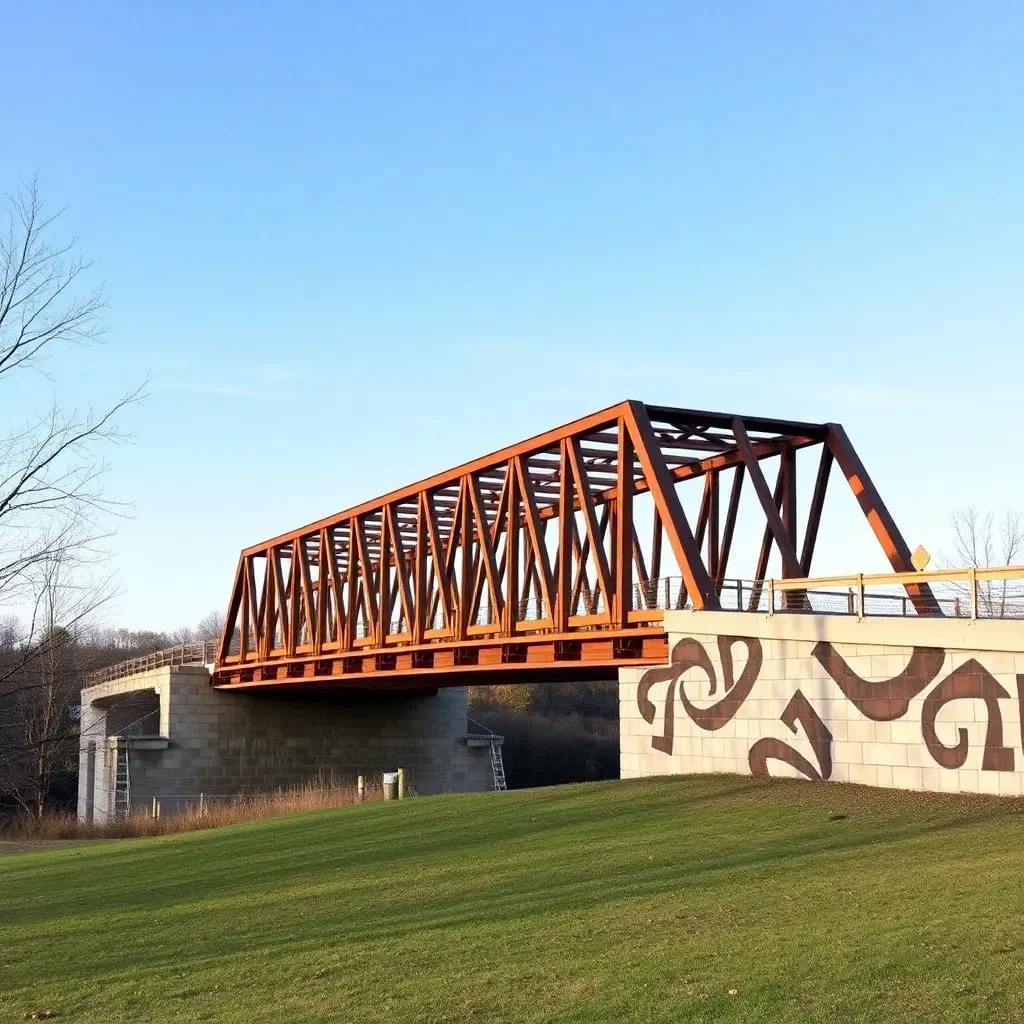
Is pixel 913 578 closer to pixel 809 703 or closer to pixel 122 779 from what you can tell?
pixel 809 703

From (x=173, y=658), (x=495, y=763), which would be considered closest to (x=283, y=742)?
(x=173, y=658)

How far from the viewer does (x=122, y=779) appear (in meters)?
53.0

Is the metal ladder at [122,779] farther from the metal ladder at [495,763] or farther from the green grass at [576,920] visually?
the green grass at [576,920]

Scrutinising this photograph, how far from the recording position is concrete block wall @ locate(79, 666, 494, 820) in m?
53.8

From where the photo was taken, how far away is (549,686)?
119188 mm

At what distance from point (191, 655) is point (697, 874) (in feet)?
163

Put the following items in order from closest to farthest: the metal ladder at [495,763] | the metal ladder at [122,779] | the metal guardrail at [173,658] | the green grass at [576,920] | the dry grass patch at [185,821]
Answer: the green grass at [576,920]
the dry grass patch at [185,821]
the metal ladder at [122,779]
the metal ladder at [495,763]
the metal guardrail at [173,658]

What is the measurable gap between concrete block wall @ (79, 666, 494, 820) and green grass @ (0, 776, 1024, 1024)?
3265cm

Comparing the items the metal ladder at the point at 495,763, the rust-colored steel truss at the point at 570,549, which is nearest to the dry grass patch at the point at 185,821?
the rust-colored steel truss at the point at 570,549

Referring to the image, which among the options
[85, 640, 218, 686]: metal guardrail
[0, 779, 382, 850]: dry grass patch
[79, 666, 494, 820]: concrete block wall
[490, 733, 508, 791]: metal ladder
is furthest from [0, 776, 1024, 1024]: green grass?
[85, 640, 218, 686]: metal guardrail

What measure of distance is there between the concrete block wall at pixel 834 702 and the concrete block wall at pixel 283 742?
96.6 ft

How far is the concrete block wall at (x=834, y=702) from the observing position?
63.0ft

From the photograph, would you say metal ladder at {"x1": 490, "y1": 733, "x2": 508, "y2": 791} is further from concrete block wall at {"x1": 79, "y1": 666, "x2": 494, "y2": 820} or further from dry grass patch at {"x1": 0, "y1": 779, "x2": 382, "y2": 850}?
dry grass patch at {"x1": 0, "y1": 779, "x2": 382, "y2": 850}

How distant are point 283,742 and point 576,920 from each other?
44.9 metres
